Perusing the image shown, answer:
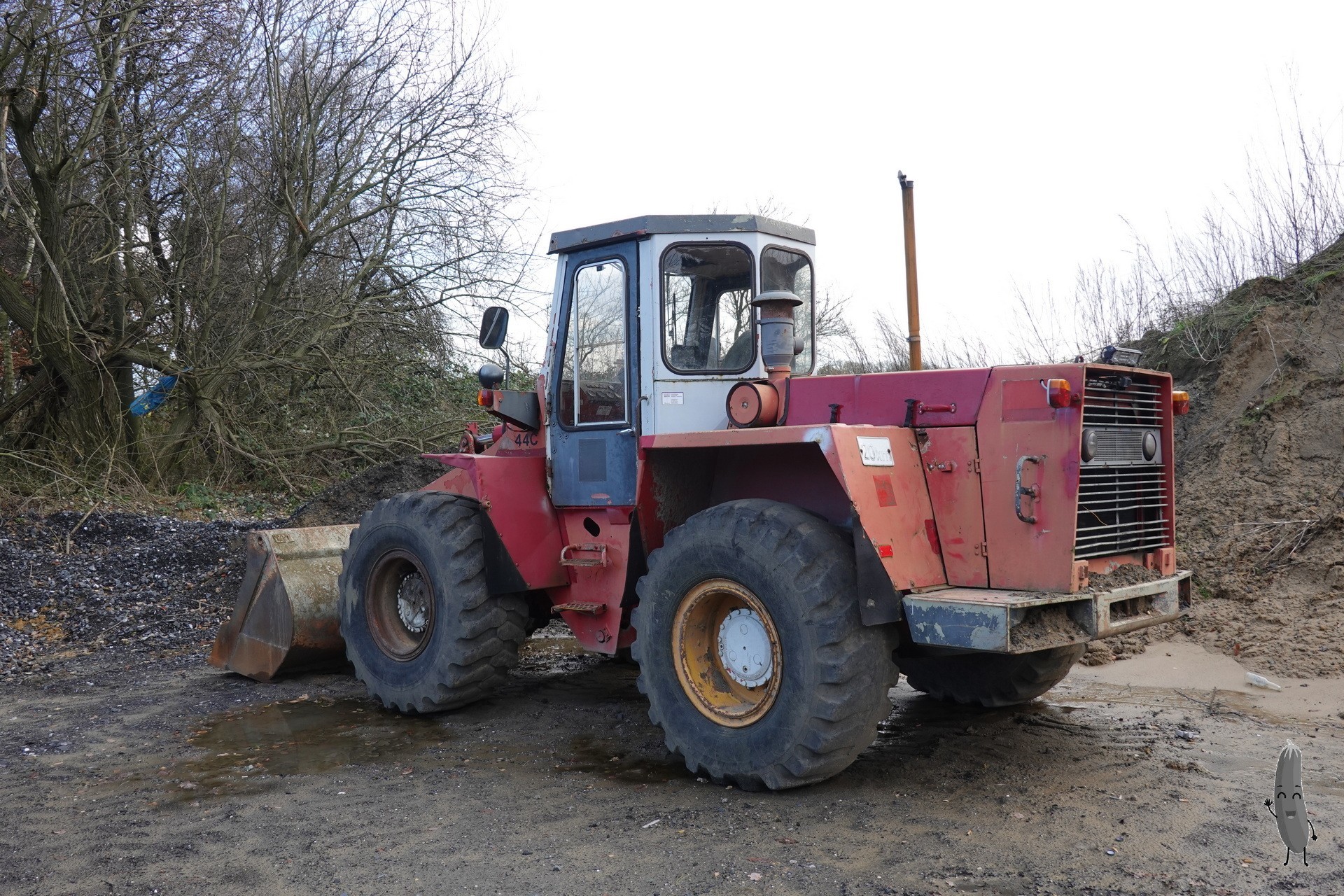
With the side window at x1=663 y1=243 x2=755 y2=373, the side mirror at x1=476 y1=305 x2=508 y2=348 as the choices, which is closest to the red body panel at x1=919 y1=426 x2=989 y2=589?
the side window at x1=663 y1=243 x2=755 y2=373

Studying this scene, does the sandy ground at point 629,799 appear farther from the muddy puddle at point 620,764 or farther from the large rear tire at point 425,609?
the large rear tire at point 425,609

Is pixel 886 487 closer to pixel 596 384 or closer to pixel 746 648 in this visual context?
pixel 746 648

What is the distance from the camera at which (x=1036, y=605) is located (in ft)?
13.6

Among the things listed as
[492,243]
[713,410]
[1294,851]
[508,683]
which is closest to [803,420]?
[713,410]

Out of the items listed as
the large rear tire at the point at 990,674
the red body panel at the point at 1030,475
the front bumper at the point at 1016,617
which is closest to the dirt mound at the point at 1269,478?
the large rear tire at the point at 990,674

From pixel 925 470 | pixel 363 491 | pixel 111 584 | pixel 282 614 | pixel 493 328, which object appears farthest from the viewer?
pixel 363 491

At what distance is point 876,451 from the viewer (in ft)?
14.6

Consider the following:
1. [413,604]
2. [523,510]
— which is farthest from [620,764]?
[413,604]

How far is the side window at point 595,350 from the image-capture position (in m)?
5.59

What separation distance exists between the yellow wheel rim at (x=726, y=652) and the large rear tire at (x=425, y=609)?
1.38m

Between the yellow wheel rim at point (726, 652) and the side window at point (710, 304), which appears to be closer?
the yellow wheel rim at point (726, 652)

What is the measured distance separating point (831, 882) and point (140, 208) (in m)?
11.5

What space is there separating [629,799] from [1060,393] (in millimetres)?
2349

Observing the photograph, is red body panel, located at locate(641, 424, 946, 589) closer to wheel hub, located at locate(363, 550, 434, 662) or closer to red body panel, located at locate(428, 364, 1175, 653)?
red body panel, located at locate(428, 364, 1175, 653)
